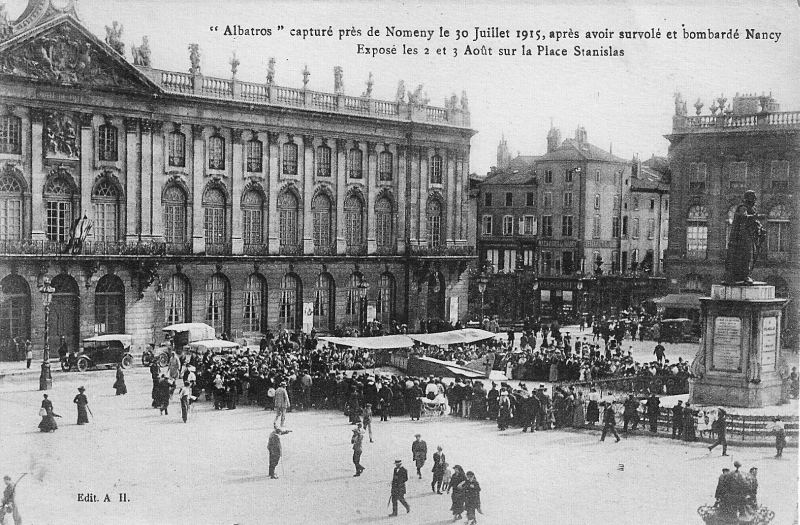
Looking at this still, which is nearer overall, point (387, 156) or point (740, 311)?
point (740, 311)

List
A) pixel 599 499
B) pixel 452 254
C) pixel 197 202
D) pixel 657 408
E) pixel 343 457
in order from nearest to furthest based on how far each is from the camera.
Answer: pixel 599 499
pixel 343 457
pixel 657 408
pixel 197 202
pixel 452 254

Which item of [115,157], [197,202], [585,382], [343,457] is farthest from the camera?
[197,202]

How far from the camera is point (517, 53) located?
21.9m

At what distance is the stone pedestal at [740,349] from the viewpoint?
78.4 ft

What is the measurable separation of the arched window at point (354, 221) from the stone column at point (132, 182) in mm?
10703

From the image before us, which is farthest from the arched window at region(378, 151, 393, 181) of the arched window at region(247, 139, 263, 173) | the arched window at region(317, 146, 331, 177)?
the arched window at region(247, 139, 263, 173)

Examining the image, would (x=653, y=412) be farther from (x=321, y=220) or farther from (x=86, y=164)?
(x=321, y=220)

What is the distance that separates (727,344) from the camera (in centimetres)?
2428

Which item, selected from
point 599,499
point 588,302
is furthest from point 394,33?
point 588,302

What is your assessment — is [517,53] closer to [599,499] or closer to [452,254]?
[599,499]

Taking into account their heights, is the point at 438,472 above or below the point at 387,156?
below

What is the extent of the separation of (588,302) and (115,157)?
30.0m

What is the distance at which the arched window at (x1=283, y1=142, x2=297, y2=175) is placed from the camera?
43.3 meters

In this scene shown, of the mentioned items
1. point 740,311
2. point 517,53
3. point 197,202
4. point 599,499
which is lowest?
point 599,499
